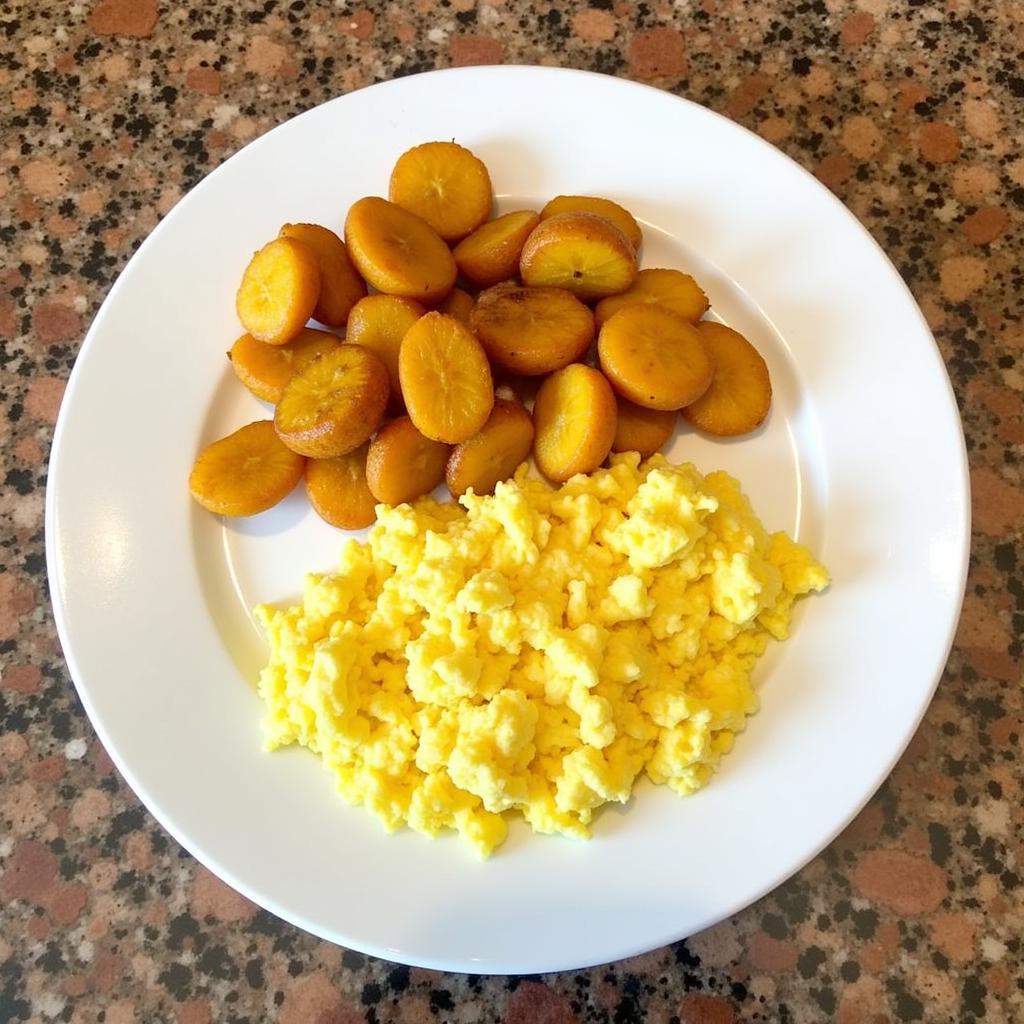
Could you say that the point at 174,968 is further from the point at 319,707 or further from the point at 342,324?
the point at 342,324

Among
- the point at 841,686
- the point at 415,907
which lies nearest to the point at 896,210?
the point at 841,686

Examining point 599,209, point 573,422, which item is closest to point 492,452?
point 573,422

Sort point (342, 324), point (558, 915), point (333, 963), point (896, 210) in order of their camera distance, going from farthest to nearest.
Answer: point (896, 210) → point (342, 324) → point (333, 963) → point (558, 915)

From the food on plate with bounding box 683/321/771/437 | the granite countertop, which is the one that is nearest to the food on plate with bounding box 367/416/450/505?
the food on plate with bounding box 683/321/771/437

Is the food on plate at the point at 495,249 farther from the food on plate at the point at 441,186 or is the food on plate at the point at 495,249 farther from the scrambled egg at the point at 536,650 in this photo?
the scrambled egg at the point at 536,650

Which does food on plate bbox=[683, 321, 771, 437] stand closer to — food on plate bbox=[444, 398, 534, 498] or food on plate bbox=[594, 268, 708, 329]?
food on plate bbox=[594, 268, 708, 329]
